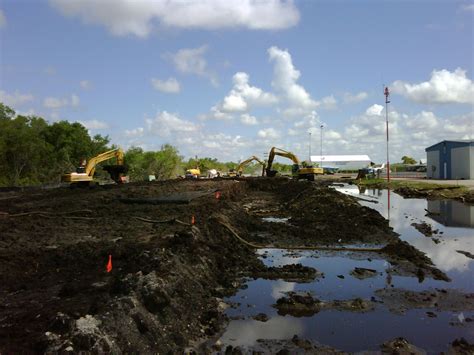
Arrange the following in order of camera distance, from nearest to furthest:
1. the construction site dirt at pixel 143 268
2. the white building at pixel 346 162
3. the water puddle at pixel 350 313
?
the construction site dirt at pixel 143 268 → the water puddle at pixel 350 313 → the white building at pixel 346 162

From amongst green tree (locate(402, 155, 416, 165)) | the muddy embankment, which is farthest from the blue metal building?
green tree (locate(402, 155, 416, 165))

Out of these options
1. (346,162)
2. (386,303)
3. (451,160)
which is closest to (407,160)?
(346,162)

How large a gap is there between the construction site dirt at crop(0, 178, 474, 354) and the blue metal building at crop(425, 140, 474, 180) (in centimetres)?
3019

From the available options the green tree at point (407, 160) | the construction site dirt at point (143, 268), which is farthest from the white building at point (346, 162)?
the construction site dirt at point (143, 268)

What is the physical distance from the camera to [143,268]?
7.03 meters

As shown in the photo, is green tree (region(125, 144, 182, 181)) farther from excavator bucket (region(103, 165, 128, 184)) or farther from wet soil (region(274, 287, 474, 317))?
wet soil (region(274, 287, 474, 317))

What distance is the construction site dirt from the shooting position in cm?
508

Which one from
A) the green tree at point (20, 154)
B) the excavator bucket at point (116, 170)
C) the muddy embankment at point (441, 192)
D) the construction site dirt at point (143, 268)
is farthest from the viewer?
the green tree at point (20, 154)

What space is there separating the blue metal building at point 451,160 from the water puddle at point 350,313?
1325 inches

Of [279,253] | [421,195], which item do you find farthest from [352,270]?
[421,195]

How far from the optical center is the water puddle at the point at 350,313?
20.0 ft

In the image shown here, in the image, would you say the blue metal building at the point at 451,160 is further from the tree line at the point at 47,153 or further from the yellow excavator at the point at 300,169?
the tree line at the point at 47,153

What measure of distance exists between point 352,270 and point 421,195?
25599 millimetres

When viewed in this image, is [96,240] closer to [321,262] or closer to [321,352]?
[321,262]
